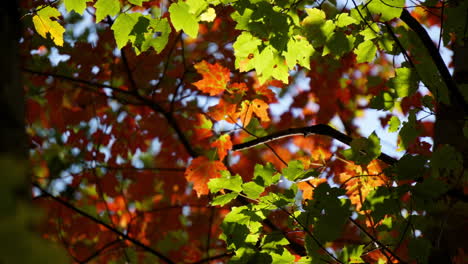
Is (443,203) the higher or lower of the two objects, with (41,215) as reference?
higher

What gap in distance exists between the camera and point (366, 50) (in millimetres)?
2584

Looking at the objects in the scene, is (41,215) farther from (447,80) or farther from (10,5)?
(447,80)

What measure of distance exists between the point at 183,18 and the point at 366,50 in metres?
1.06

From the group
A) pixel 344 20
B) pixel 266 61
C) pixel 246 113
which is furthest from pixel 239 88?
pixel 344 20

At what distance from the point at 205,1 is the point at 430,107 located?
129 cm

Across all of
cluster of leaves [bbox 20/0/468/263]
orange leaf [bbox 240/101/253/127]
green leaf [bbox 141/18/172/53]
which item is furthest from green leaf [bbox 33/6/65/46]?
orange leaf [bbox 240/101/253/127]

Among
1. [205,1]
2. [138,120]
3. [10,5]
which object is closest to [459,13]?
[205,1]

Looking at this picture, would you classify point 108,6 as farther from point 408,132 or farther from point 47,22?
point 408,132

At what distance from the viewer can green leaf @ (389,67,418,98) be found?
90.6 inches

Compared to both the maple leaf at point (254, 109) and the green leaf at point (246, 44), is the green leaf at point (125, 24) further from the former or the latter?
the maple leaf at point (254, 109)

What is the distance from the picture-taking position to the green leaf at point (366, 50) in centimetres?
257

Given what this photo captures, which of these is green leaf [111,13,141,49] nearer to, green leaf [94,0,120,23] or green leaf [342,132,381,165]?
green leaf [94,0,120,23]

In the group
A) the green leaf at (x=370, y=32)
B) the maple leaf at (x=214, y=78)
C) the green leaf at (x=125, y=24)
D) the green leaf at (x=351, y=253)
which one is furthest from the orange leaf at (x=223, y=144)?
the green leaf at (x=351, y=253)

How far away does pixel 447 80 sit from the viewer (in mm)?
2307
